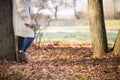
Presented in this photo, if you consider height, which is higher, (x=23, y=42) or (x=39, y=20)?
(x=23, y=42)

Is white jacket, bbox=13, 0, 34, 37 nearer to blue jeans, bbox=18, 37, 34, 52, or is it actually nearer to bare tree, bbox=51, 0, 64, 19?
blue jeans, bbox=18, 37, 34, 52

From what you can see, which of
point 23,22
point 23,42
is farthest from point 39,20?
point 23,22

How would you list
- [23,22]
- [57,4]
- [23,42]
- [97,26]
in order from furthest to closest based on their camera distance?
1. [57,4]
2. [97,26]
3. [23,42]
4. [23,22]

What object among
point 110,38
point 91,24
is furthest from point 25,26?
point 110,38

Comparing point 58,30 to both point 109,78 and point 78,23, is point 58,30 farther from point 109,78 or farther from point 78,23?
point 109,78

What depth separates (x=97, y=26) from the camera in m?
11.4

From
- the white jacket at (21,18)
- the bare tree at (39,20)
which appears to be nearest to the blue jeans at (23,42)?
the white jacket at (21,18)

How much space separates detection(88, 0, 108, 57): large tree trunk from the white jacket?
4.14m

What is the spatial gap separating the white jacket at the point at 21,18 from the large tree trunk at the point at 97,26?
4.14 metres

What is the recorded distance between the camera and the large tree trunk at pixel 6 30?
8.32 meters

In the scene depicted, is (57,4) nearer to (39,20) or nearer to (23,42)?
(39,20)

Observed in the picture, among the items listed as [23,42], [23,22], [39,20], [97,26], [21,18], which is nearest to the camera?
[21,18]

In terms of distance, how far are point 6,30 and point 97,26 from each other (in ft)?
12.8

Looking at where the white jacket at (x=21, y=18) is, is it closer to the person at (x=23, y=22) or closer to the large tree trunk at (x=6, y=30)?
the person at (x=23, y=22)
